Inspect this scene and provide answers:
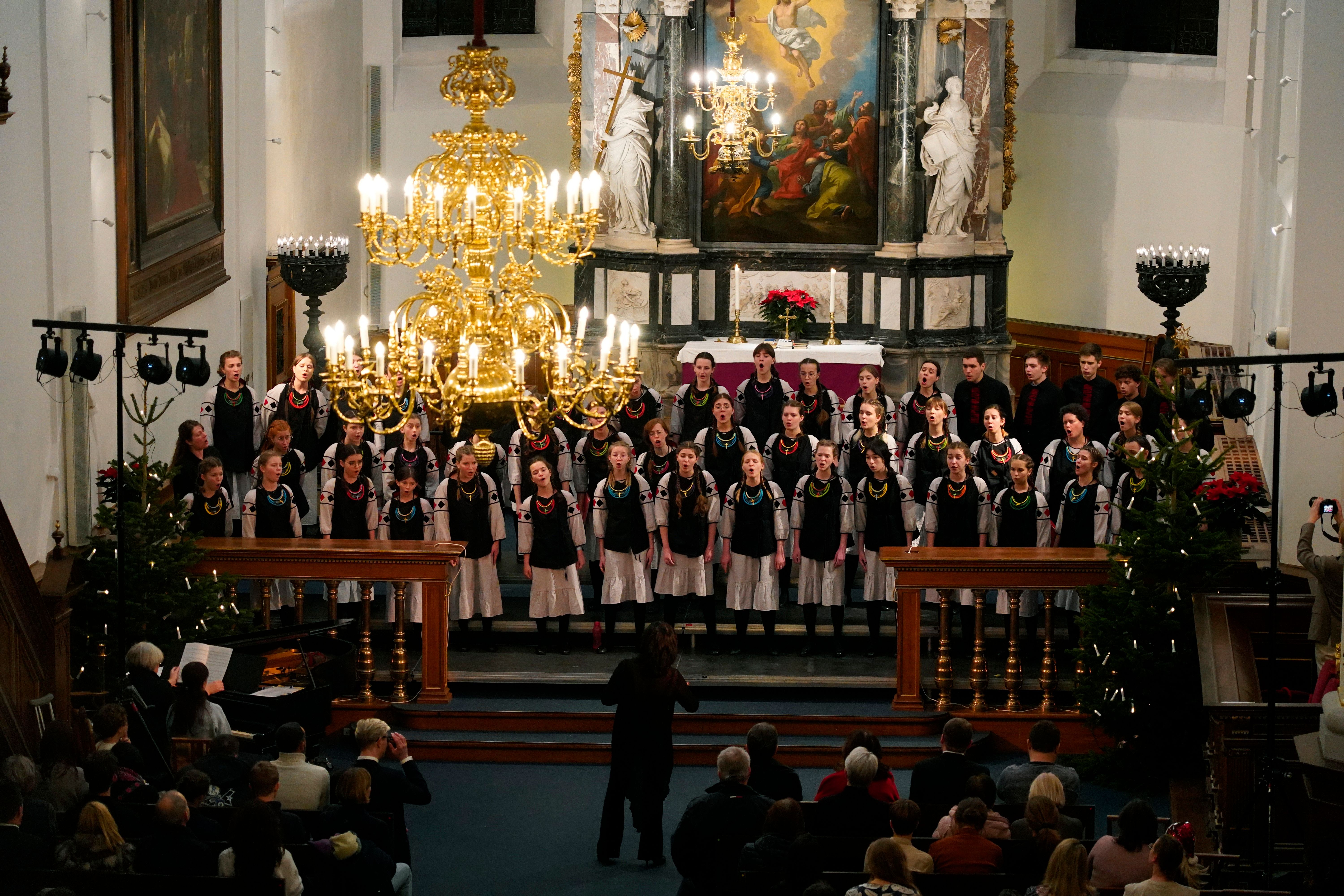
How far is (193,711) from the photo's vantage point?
956cm

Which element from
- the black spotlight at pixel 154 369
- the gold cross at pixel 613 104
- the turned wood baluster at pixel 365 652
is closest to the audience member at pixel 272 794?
the black spotlight at pixel 154 369

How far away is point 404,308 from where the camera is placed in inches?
401

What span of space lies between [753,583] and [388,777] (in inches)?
Answer: 187

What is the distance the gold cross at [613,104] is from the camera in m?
18.2

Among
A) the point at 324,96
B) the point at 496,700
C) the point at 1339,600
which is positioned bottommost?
the point at 496,700

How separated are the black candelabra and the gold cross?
290 centimetres

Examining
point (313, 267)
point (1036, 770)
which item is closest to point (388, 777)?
point (1036, 770)

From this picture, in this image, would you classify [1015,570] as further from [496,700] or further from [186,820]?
[186,820]

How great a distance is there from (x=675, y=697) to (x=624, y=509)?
10.1ft

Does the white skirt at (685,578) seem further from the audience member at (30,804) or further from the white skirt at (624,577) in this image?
the audience member at (30,804)

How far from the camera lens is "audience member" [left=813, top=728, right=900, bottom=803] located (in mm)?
8680

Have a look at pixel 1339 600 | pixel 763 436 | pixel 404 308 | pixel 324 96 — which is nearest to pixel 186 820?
pixel 404 308

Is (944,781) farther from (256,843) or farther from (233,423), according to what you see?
(233,423)

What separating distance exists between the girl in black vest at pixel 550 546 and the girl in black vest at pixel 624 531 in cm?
19
